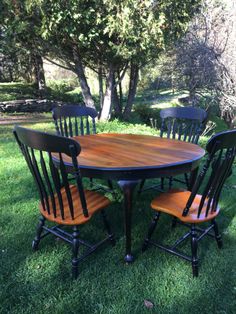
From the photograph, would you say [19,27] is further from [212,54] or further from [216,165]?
[216,165]

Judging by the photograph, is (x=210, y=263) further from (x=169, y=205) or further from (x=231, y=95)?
(x=231, y=95)

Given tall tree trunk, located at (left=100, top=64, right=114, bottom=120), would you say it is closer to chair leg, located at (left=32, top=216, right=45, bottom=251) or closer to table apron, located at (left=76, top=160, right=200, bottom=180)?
chair leg, located at (left=32, top=216, right=45, bottom=251)

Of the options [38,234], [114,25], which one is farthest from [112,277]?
[114,25]

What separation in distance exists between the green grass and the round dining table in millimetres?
207

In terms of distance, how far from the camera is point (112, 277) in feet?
6.63

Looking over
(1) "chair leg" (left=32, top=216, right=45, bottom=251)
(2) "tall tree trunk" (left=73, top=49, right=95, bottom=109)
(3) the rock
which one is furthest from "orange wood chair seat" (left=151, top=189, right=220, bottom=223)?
(3) the rock

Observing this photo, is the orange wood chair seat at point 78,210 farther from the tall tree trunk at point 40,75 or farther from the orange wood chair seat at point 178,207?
the tall tree trunk at point 40,75

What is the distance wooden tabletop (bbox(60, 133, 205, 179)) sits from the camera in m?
1.92

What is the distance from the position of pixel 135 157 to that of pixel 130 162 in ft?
0.47

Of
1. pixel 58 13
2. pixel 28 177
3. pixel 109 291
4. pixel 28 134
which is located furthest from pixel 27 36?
pixel 109 291

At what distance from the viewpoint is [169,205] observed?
215 cm

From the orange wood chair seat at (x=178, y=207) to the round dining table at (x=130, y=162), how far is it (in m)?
0.24

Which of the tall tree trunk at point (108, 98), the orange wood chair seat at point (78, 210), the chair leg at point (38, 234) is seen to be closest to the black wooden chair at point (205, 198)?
the orange wood chair seat at point (78, 210)

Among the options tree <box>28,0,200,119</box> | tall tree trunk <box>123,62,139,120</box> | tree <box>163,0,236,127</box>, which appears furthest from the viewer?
tall tree trunk <box>123,62,139,120</box>
